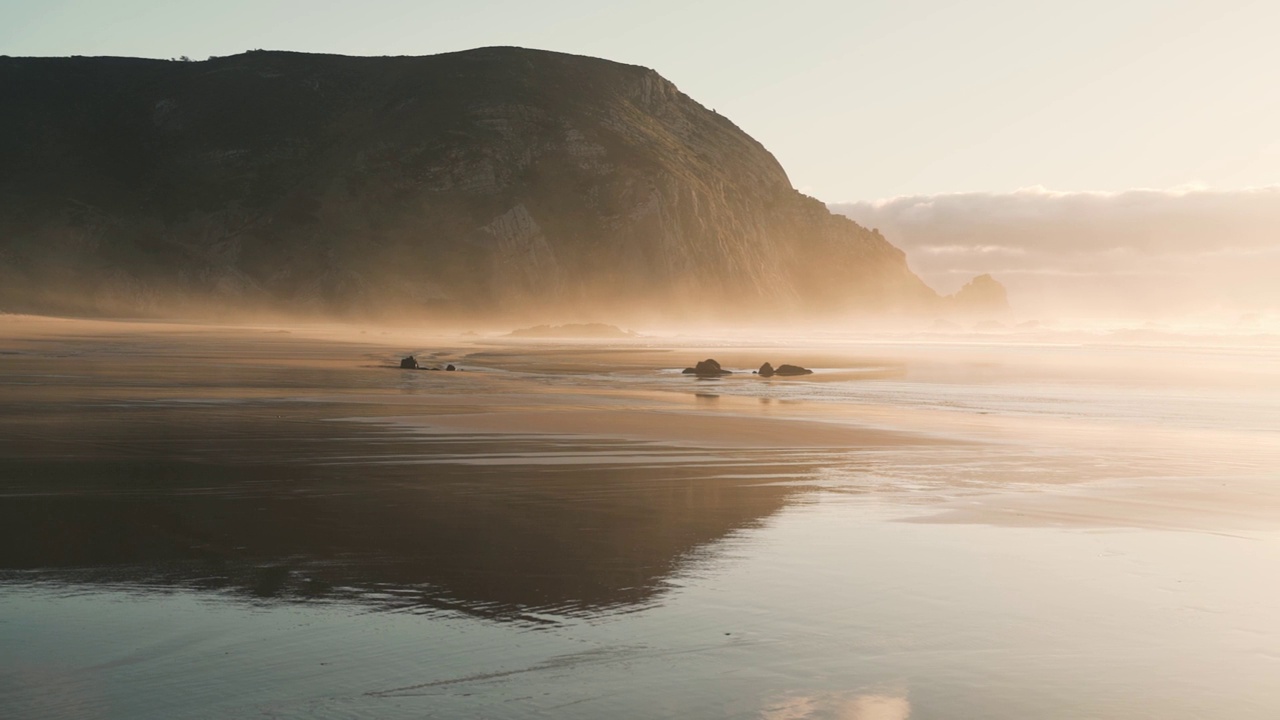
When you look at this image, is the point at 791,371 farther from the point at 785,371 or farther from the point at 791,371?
the point at 785,371

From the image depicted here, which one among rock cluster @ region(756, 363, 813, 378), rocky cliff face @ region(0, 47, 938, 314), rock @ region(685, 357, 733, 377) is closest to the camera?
rock cluster @ region(756, 363, 813, 378)

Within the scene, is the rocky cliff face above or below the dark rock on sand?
above

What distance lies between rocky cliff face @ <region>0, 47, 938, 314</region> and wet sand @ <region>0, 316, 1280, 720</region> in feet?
385

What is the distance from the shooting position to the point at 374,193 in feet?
476

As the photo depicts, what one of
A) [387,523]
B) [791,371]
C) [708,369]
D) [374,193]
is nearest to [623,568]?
[387,523]

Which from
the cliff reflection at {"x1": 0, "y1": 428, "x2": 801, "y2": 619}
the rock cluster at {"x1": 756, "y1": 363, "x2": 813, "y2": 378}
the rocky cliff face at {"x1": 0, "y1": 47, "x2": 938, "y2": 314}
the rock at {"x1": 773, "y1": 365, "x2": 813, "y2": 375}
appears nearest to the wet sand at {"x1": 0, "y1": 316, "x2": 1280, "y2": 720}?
the cliff reflection at {"x1": 0, "y1": 428, "x2": 801, "y2": 619}

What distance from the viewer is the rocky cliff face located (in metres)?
132

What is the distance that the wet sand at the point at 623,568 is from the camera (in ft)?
17.8

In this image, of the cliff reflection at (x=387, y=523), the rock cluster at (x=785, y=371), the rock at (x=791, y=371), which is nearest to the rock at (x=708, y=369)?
the rock cluster at (x=785, y=371)

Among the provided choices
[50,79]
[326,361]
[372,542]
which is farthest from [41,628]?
[50,79]

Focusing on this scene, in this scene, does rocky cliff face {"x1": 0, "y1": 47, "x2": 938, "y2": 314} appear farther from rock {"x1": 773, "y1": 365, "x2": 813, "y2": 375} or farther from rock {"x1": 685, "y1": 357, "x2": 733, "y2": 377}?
rock {"x1": 773, "y1": 365, "x2": 813, "y2": 375}

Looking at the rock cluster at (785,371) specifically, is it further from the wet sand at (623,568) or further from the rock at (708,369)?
the wet sand at (623,568)

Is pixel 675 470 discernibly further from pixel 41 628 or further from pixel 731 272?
pixel 731 272

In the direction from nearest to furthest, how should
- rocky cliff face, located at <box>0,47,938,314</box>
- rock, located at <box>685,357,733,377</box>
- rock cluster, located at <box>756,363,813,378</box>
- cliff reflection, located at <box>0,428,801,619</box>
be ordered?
cliff reflection, located at <box>0,428,801,619</box> → rock cluster, located at <box>756,363,813,378</box> → rock, located at <box>685,357,733,377</box> → rocky cliff face, located at <box>0,47,938,314</box>
